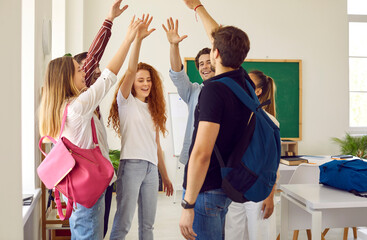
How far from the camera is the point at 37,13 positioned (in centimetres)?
235

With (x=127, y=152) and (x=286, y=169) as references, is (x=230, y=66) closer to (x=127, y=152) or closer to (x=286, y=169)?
(x=127, y=152)

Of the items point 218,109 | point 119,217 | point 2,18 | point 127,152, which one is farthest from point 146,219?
point 2,18

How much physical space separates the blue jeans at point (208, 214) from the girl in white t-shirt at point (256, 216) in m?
0.72

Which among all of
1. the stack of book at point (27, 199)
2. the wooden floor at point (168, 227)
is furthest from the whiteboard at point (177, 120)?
the stack of book at point (27, 199)

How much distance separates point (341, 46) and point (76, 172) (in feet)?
18.5

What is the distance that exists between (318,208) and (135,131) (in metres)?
1.15

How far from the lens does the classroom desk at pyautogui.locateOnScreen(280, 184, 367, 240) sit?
1776 mm

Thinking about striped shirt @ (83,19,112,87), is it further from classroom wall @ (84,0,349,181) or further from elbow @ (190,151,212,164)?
classroom wall @ (84,0,349,181)

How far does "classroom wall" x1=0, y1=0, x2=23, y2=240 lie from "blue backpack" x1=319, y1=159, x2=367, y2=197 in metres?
1.72

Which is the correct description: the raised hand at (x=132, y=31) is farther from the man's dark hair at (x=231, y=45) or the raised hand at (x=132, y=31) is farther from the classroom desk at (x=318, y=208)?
the classroom desk at (x=318, y=208)

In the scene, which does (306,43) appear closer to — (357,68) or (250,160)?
(357,68)

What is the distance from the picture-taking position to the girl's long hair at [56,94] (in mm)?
1647

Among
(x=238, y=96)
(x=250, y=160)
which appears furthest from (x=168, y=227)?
(x=238, y=96)

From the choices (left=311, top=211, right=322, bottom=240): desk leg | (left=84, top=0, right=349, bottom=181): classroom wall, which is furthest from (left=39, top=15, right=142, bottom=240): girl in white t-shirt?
(left=84, top=0, right=349, bottom=181): classroom wall
